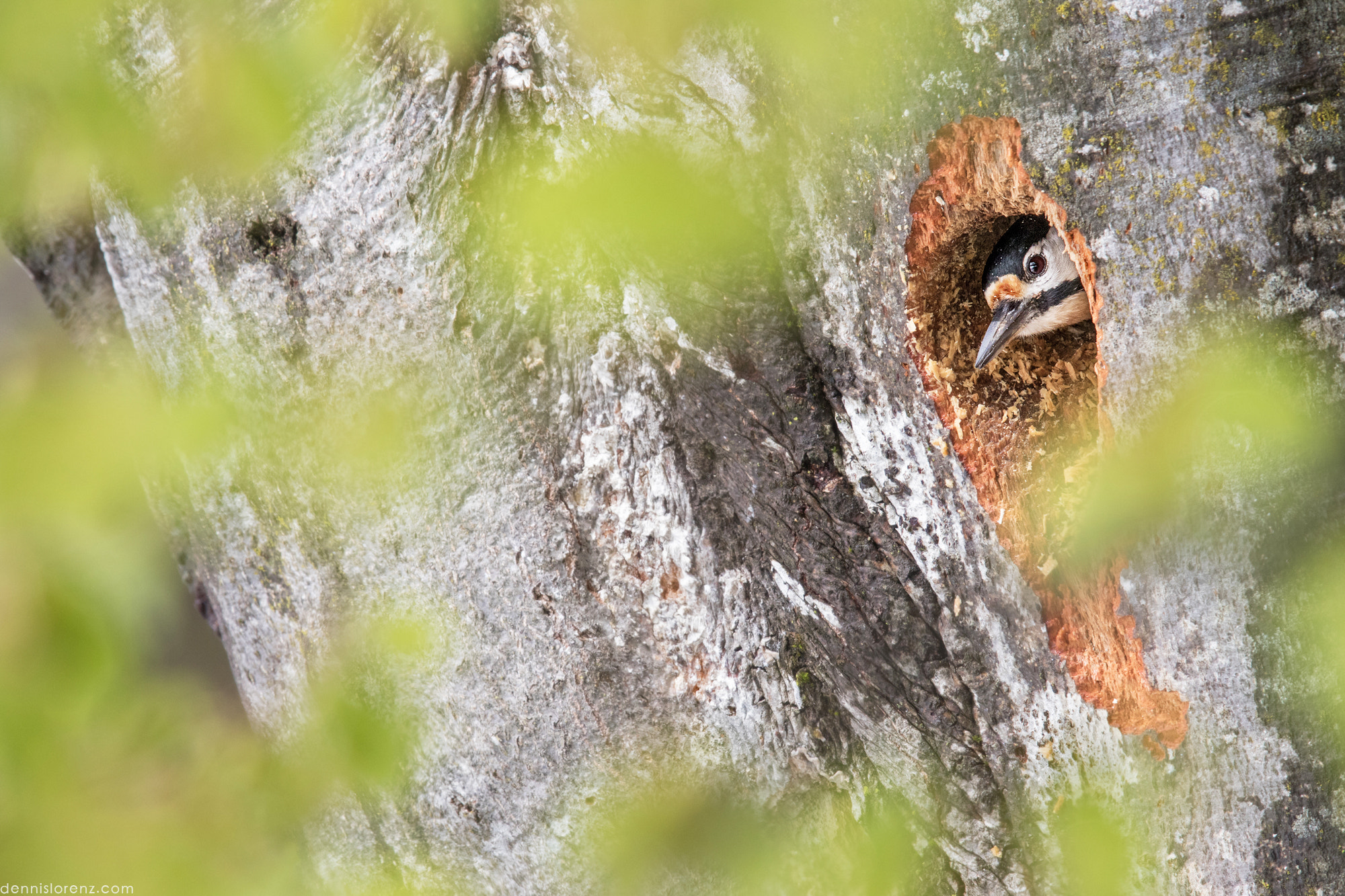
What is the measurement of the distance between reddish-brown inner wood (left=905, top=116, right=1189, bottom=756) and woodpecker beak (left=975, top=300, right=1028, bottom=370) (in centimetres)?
4

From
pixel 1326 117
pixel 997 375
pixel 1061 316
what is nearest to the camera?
pixel 1326 117

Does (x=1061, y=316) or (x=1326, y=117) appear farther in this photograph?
(x=1061, y=316)

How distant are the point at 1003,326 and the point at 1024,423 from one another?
217 millimetres

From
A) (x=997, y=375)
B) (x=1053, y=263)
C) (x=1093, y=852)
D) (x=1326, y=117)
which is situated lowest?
(x=1093, y=852)

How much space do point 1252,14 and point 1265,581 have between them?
0.63 meters

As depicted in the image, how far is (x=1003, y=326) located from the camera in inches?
56.9

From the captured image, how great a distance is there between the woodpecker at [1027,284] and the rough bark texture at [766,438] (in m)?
0.06

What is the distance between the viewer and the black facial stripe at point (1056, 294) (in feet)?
4.86

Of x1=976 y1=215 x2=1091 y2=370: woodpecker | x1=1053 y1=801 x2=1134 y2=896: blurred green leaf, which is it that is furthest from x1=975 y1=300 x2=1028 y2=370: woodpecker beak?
x1=1053 y1=801 x2=1134 y2=896: blurred green leaf

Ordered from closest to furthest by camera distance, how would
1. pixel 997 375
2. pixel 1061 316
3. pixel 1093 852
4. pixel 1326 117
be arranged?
pixel 1326 117 < pixel 1093 852 < pixel 997 375 < pixel 1061 316

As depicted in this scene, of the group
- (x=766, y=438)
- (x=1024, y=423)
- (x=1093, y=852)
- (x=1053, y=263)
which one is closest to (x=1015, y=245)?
(x=1053, y=263)

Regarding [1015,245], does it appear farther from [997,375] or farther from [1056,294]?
[997,375]

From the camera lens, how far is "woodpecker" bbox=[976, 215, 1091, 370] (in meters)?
1.44

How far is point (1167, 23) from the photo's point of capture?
0.97 meters
